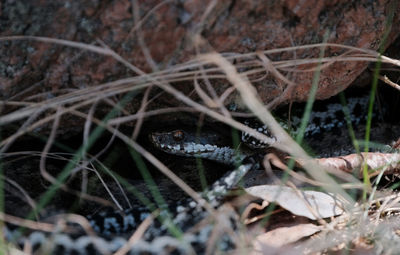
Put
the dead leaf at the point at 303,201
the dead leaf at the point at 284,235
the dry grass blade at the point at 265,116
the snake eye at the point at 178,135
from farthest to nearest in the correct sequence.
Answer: the snake eye at the point at 178,135 → the dead leaf at the point at 303,201 → the dead leaf at the point at 284,235 → the dry grass blade at the point at 265,116

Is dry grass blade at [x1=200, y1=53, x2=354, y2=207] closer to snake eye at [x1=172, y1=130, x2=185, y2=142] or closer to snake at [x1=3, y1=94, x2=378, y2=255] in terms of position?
snake at [x1=3, y1=94, x2=378, y2=255]

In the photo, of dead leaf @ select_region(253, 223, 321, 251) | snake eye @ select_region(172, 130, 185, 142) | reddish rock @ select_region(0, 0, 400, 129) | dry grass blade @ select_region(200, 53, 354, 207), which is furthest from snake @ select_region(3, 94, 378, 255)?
reddish rock @ select_region(0, 0, 400, 129)

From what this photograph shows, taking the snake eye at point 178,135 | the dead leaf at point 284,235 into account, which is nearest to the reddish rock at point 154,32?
the snake eye at point 178,135

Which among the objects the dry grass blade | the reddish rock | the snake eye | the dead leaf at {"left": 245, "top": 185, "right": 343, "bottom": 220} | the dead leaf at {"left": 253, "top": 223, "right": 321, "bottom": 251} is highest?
the reddish rock

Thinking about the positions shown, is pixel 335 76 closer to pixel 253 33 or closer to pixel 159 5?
pixel 253 33

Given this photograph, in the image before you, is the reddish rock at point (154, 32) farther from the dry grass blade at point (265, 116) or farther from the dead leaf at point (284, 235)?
the dead leaf at point (284, 235)

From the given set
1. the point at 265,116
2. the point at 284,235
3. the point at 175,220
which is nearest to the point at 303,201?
the point at 284,235

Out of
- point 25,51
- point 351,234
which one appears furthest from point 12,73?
point 351,234

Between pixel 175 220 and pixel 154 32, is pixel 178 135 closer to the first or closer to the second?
pixel 175 220
